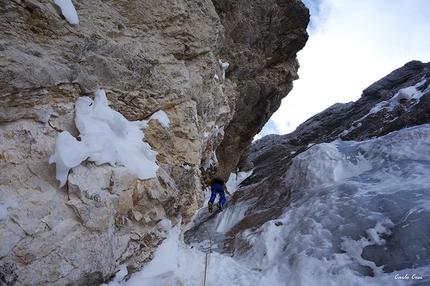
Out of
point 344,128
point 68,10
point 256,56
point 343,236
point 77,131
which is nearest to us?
point 77,131

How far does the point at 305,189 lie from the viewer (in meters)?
8.32

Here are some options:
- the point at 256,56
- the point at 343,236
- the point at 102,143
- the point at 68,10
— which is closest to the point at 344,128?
the point at 256,56

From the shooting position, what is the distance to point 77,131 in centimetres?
366

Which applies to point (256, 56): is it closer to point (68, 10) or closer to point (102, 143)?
point (68, 10)

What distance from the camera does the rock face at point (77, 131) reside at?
301cm

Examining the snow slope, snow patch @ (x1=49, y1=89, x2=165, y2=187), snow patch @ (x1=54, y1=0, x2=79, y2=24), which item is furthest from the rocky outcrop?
snow patch @ (x1=49, y1=89, x2=165, y2=187)

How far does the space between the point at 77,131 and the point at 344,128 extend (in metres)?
16.1

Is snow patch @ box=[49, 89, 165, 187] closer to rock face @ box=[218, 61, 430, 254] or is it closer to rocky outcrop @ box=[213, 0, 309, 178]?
rock face @ box=[218, 61, 430, 254]

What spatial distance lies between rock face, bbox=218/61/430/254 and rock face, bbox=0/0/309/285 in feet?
10.9

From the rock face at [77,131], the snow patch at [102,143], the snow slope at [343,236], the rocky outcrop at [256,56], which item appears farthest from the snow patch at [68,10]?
the rocky outcrop at [256,56]

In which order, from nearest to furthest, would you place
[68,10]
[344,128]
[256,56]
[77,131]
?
[77,131] < [68,10] < [256,56] < [344,128]

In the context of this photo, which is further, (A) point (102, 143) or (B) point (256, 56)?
(B) point (256, 56)

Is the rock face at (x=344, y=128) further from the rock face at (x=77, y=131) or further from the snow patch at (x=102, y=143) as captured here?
the snow patch at (x=102, y=143)

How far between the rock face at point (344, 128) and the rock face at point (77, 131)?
10.9 ft
